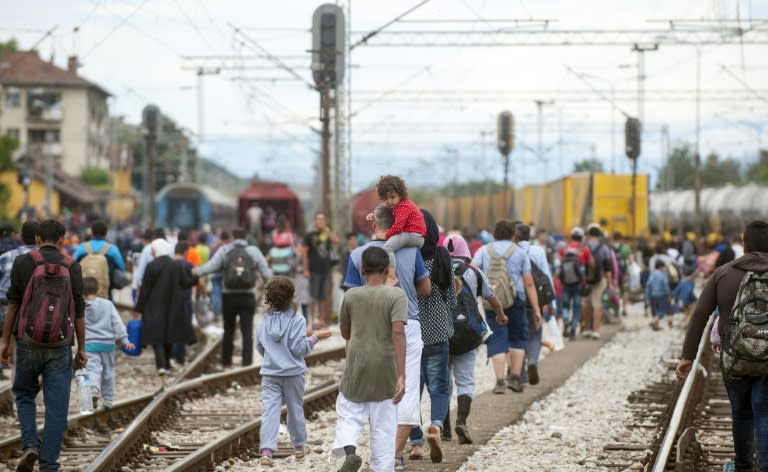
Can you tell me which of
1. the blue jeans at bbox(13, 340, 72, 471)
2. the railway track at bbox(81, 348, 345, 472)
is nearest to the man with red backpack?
the blue jeans at bbox(13, 340, 72, 471)

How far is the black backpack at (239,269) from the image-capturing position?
15.8 m

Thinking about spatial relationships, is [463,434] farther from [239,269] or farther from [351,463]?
[239,269]

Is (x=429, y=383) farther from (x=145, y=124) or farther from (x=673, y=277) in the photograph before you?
(x=145, y=124)

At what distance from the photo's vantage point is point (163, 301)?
15828mm

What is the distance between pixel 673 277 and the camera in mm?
25609

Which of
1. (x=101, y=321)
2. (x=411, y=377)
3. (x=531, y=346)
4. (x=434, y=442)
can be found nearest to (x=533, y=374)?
(x=531, y=346)

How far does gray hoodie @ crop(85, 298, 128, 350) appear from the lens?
12.2m

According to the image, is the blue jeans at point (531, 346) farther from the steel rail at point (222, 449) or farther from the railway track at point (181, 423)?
the steel rail at point (222, 449)

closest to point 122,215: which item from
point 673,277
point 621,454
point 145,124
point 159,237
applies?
point 145,124

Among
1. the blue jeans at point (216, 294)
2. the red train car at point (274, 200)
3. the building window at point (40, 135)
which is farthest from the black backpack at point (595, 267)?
the building window at point (40, 135)

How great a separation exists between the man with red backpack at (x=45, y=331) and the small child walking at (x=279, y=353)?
4.57 feet

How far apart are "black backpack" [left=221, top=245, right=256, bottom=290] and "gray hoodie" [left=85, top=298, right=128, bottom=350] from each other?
3501 mm

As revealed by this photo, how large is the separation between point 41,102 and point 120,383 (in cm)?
8205

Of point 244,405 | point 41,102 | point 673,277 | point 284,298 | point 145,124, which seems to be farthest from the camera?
point 41,102
